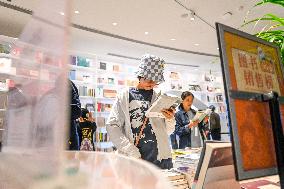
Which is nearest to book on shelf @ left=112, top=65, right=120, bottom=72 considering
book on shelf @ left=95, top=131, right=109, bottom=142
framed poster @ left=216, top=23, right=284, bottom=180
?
book on shelf @ left=95, top=131, right=109, bottom=142

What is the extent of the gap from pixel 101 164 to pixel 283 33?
4.00ft

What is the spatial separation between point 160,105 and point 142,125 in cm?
20

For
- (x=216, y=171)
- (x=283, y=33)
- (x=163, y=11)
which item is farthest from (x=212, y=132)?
(x=216, y=171)

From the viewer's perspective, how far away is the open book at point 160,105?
184 centimetres

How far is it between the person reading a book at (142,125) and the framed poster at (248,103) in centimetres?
113

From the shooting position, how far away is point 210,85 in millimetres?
9797

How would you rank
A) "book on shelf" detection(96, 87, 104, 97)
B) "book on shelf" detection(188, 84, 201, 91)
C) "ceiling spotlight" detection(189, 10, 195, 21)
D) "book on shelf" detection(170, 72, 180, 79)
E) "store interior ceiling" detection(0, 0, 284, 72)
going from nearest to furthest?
"store interior ceiling" detection(0, 0, 284, 72), "ceiling spotlight" detection(189, 10, 195, 21), "book on shelf" detection(96, 87, 104, 97), "book on shelf" detection(170, 72, 180, 79), "book on shelf" detection(188, 84, 201, 91)

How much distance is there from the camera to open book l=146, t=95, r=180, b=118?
184 centimetres

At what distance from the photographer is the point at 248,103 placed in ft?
2.37

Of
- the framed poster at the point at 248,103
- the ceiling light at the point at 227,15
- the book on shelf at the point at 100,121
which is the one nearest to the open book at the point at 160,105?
the framed poster at the point at 248,103

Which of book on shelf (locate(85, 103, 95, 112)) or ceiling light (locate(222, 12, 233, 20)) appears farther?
book on shelf (locate(85, 103, 95, 112))

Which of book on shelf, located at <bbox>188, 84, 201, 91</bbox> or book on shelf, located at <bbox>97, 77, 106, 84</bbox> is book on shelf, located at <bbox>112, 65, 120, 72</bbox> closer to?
book on shelf, located at <bbox>97, 77, 106, 84</bbox>

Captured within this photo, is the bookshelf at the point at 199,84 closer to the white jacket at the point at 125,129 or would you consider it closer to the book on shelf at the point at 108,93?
the book on shelf at the point at 108,93

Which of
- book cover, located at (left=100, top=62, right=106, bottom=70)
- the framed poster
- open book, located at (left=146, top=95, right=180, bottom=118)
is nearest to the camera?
the framed poster
